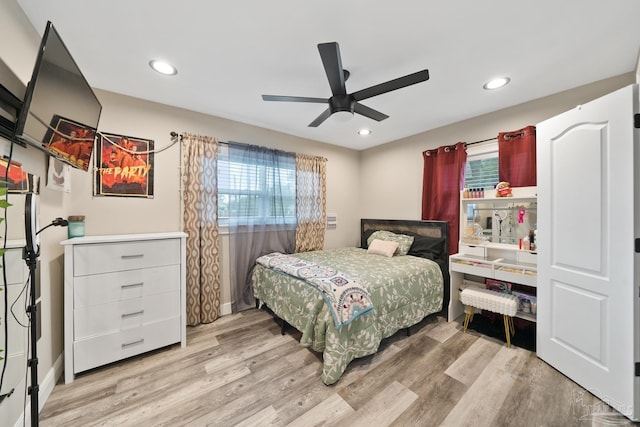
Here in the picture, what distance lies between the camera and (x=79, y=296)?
1.73m

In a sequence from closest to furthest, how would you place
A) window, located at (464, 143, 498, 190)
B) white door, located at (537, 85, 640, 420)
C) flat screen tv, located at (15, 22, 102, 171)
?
flat screen tv, located at (15, 22, 102, 171) → white door, located at (537, 85, 640, 420) → window, located at (464, 143, 498, 190)

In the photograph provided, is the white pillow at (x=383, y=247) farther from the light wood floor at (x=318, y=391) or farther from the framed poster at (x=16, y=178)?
the framed poster at (x=16, y=178)

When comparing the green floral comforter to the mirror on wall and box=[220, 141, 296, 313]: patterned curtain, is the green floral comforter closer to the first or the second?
box=[220, 141, 296, 313]: patterned curtain

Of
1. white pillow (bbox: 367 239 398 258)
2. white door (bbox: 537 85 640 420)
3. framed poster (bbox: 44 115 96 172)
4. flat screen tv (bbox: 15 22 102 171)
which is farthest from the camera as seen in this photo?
white pillow (bbox: 367 239 398 258)

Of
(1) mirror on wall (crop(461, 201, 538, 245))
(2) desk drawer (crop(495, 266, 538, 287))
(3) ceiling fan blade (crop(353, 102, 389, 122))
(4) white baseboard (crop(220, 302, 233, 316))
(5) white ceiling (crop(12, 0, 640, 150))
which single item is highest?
(5) white ceiling (crop(12, 0, 640, 150))

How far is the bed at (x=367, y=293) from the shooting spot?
1.79 metres

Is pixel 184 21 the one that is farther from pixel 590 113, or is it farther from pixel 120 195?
pixel 590 113

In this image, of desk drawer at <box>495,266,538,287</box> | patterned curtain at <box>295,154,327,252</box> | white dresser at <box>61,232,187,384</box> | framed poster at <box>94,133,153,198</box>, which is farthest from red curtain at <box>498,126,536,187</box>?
framed poster at <box>94,133,153,198</box>

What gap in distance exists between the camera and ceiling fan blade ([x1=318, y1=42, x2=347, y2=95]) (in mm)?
1276

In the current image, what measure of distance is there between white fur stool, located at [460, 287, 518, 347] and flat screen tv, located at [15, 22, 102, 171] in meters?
3.41

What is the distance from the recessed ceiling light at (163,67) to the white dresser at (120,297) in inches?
55.0

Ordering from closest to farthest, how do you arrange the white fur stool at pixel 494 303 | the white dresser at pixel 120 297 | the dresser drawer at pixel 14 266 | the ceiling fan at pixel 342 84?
the dresser drawer at pixel 14 266 → the ceiling fan at pixel 342 84 → the white dresser at pixel 120 297 → the white fur stool at pixel 494 303

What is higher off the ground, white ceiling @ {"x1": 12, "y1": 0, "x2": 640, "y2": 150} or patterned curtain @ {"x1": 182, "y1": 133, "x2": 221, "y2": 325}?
white ceiling @ {"x1": 12, "y1": 0, "x2": 640, "y2": 150}

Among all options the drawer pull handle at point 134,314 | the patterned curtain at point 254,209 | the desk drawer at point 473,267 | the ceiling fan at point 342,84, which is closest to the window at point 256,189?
the patterned curtain at point 254,209
